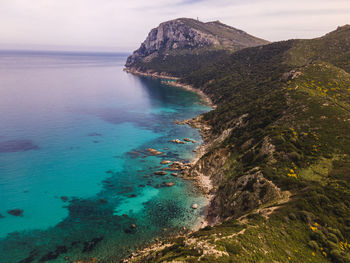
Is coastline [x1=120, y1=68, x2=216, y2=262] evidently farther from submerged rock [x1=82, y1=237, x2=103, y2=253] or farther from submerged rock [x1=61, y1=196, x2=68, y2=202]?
submerged rock [x1=61, y1=196, x2=68, y2=202]

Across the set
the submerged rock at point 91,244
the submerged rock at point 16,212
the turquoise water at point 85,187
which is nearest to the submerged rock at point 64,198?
the turquoise water at point 85,187

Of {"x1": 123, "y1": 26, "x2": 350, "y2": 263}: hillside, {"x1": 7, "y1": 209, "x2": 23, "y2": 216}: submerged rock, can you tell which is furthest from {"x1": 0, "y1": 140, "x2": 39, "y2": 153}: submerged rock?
{"x1": 123, "y1": 26, "x2": 350, "y2": 263}: hillside

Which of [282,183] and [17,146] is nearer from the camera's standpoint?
[282,183]

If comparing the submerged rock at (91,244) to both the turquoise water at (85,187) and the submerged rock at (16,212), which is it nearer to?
the turquoise water at (85,187)

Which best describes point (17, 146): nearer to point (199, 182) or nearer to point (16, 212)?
point (16, 212)

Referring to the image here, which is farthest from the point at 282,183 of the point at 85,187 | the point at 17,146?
the point at 17,146

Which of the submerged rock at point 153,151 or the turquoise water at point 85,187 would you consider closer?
the turquoise water at point 85,187

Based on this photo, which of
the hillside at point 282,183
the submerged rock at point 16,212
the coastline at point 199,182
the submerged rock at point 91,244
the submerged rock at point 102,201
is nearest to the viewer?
the hillside at point 282,183

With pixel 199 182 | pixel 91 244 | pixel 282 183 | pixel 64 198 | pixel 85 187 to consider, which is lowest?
pixel 64 198
